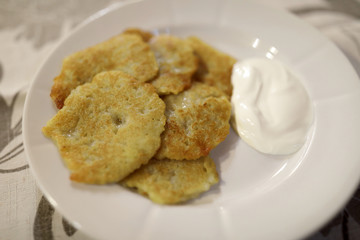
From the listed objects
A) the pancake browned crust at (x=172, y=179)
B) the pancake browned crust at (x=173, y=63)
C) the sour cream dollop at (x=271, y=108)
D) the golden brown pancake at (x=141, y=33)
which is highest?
the golden brown pancake at (x=141, y=33)

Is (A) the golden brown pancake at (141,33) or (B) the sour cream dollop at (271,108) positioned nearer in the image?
(B) the sour cream dollop at (271,108)

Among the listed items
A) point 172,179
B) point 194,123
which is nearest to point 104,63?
point 194,123

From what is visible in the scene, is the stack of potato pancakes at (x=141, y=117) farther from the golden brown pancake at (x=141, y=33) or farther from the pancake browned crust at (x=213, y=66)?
the golden brown pancake at (x=141, y=33)

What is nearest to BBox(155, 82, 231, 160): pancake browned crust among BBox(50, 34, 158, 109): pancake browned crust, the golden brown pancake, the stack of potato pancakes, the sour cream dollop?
the stack of potato pancakes

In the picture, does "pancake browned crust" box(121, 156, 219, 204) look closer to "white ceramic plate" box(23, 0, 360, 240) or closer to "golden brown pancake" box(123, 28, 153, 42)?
"white ceramic plate" box(23, 0, 360, 240)

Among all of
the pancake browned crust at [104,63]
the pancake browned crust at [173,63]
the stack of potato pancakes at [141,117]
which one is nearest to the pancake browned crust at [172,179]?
the stack of potato pancakes at [141,117]
